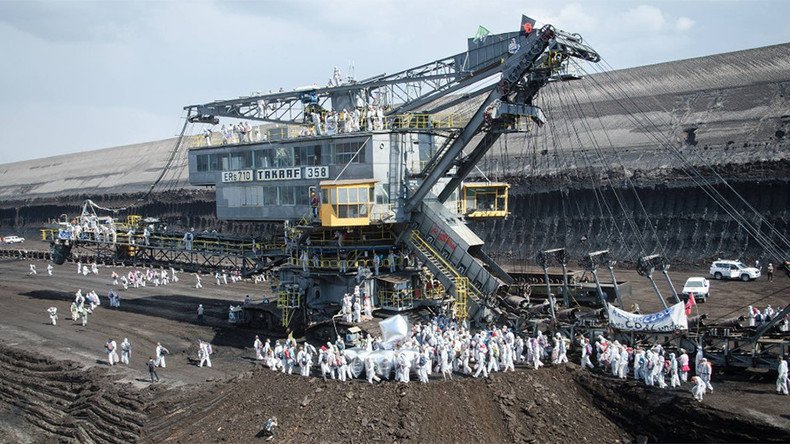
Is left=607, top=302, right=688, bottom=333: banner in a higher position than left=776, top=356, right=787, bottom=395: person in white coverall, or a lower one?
higher

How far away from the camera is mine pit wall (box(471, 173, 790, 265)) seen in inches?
1804

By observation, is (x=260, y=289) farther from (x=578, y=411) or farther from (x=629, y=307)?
(x=578, y=411)

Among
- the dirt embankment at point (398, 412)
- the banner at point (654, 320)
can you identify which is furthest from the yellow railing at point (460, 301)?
the banner at point (654, 320)

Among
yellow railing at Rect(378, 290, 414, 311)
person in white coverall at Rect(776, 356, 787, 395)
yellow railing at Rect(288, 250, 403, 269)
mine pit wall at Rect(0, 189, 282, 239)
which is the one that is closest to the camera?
person in white coverall at Rect(776, 356, 787, 395)

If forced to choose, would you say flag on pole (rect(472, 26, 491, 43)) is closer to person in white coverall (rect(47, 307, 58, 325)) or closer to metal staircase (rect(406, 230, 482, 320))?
metal staircase (rect(406, 230, 482, 320))

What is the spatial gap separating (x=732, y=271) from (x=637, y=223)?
977 cm

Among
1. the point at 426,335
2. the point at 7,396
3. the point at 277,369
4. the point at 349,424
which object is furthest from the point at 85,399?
the point at 426,335

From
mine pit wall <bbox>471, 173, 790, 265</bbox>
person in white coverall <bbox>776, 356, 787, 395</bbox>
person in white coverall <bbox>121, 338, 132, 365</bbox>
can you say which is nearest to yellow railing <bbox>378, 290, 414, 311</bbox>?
person in white coverall <bbox>121, 338, 132, 365</bbox>

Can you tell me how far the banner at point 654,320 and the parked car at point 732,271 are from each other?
2344 cm

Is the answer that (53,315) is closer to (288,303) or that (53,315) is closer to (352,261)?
(288,303)

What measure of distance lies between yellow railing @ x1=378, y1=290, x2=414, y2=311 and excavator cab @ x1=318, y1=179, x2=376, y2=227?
3.22 m

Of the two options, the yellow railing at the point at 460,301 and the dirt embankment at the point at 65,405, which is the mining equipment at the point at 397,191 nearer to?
the yellow railing at the point at 460,301

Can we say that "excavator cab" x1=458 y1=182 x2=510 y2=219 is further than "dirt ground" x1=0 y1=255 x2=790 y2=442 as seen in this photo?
Yes

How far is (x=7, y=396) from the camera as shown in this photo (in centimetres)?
2542
